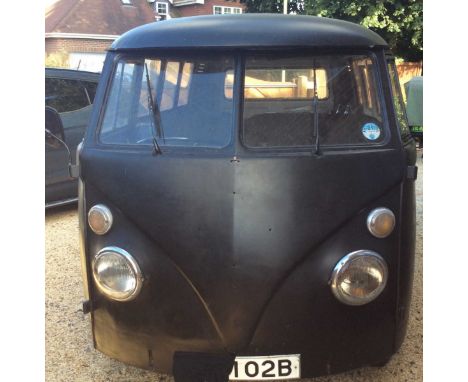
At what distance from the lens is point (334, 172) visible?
215 centimetres

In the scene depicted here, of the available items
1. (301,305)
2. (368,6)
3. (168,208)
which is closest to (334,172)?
(301,305)

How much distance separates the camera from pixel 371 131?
2.36 metres

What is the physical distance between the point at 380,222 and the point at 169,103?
1114 millimetres

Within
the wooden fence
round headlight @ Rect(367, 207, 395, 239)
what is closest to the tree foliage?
the wooden fence

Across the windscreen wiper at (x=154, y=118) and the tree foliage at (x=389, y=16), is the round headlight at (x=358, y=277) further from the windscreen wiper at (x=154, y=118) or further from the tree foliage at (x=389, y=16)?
the tree foliage at (x=389, y=16)

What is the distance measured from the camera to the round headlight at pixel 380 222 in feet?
7.16

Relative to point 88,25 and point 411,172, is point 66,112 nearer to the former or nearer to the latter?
point 88,25

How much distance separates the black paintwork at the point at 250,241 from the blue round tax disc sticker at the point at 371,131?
7cm

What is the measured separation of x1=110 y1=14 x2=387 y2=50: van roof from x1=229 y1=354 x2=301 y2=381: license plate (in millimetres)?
1356

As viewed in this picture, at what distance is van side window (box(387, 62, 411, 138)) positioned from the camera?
8.25ft

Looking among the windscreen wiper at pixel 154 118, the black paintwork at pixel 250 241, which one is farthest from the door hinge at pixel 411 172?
the windscreen wiper at pixel 154 118

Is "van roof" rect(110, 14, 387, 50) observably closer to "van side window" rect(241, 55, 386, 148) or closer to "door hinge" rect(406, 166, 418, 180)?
"van side window" rect(241, 55, 386, 148)

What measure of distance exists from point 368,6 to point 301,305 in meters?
2.06

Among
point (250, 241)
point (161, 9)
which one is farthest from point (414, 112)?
point (161, 9)
